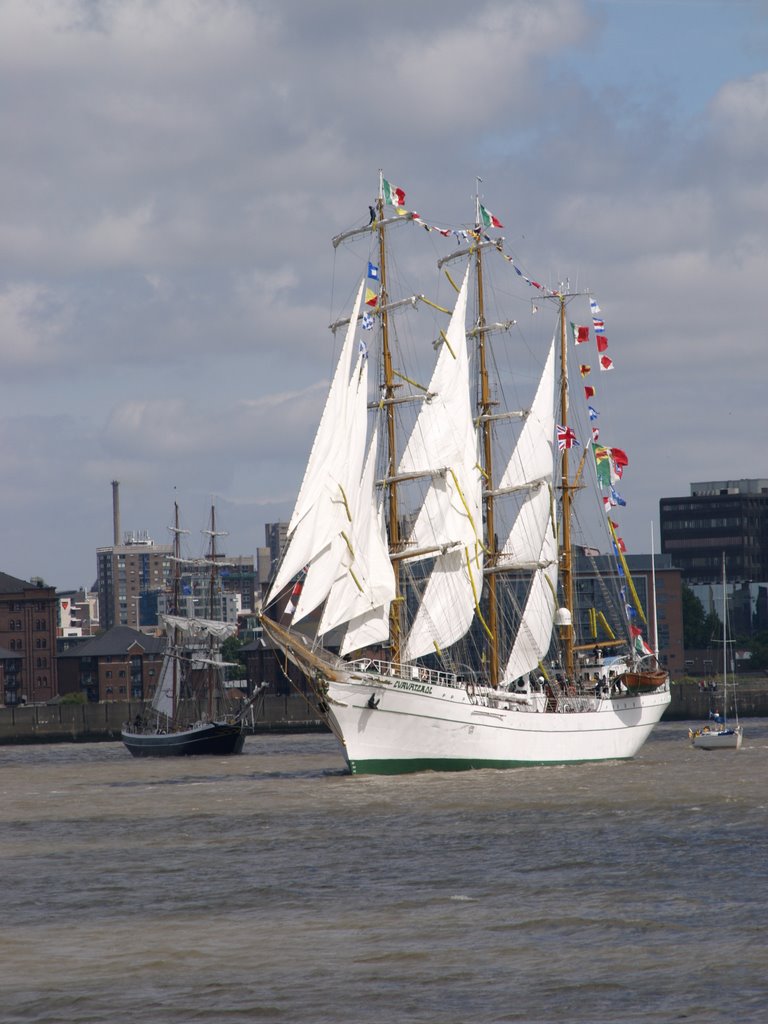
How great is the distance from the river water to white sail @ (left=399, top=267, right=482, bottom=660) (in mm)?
12724

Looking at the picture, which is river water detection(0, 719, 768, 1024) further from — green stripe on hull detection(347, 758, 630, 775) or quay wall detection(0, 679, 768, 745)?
quay wall detection(0, 679, 768, 745)

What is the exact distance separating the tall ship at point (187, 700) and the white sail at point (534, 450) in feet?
118

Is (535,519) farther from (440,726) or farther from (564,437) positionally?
(440,726)

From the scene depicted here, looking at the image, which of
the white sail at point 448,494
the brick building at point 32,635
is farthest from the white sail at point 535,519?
the brick building at point 32,635

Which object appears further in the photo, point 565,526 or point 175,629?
point 175,629

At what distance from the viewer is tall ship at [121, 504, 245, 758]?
111 metres

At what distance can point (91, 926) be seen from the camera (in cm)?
3161

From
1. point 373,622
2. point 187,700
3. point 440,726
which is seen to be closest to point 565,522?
point 373,622

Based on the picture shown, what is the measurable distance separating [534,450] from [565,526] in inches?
263

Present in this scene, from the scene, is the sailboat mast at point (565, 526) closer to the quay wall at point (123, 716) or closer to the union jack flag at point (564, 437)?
the union jack flag at point (564, 437)

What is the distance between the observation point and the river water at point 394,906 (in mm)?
24672

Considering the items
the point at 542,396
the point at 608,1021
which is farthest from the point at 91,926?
the point at 542,396

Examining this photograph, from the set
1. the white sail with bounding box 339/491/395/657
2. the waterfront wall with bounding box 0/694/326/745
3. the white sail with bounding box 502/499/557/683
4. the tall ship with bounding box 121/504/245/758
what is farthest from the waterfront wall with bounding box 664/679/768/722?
the white sail with bounding box 339/491/395/657

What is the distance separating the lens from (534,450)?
8119 centimetres
